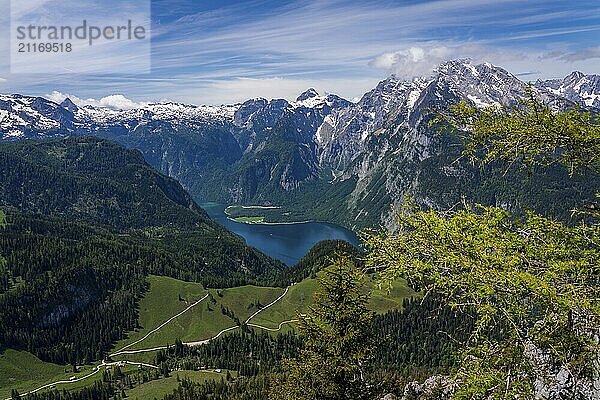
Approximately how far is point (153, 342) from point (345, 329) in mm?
162474

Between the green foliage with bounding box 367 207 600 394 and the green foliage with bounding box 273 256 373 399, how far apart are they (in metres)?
12.1

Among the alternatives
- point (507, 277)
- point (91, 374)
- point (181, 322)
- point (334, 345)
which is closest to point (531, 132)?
point (507, 277)

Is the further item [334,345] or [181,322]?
[181,322]

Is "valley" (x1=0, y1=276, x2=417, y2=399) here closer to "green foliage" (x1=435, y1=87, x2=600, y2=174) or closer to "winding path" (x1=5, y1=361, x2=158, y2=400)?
"winding path" (x1=5, y1=361, x2=158, y2=400)

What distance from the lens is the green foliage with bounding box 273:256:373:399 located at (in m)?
21.3

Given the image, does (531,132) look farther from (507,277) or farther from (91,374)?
(91,374)

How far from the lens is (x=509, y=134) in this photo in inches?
351

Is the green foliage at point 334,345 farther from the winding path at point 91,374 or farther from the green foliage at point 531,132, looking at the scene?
the winding path at point 91,374

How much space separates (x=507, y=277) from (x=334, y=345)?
49.2 feet

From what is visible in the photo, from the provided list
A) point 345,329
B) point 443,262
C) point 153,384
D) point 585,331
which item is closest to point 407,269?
point 443,262

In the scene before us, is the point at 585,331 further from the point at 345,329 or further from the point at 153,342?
the point at 153,342

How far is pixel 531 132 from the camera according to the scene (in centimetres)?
871

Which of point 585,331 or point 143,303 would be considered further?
point 143,303

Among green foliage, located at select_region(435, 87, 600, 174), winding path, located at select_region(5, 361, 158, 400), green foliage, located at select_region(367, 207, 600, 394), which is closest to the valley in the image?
winding path, located at select_region(5, 361, 158, 400)
